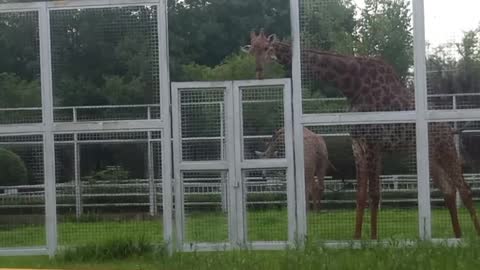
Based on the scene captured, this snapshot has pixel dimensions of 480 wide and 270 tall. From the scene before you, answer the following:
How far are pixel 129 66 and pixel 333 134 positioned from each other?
2.62m

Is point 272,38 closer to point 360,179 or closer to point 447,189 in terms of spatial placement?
point 360,179

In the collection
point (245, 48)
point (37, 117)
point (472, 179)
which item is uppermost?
point (245, 48)

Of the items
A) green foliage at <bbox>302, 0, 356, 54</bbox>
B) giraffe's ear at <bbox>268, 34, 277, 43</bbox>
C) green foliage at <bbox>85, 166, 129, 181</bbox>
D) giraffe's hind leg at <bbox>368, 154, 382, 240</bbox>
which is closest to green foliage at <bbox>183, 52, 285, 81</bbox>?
giraffe's ear at <bbox>268, 34, 277, 43</bbox>

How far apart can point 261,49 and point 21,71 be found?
9.87 feet

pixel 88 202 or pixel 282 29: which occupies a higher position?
pixel 282 29

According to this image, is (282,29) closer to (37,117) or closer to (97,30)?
(97,30)

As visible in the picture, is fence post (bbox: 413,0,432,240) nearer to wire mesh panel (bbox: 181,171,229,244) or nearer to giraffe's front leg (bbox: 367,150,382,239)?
giraffe's front leg (bbox: 367,150,382,239)

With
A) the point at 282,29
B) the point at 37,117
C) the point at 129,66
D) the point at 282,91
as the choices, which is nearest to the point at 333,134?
the point at 282,91

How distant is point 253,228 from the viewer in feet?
34.9

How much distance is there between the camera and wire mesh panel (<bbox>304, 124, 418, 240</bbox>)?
10344 millimetres

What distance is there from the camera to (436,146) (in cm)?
1043

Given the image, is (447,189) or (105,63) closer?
(447,189)

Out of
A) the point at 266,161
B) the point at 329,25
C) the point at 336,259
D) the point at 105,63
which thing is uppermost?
the point at 329,25

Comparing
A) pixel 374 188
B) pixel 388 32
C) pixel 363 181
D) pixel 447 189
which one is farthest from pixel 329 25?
pixel 447 189
